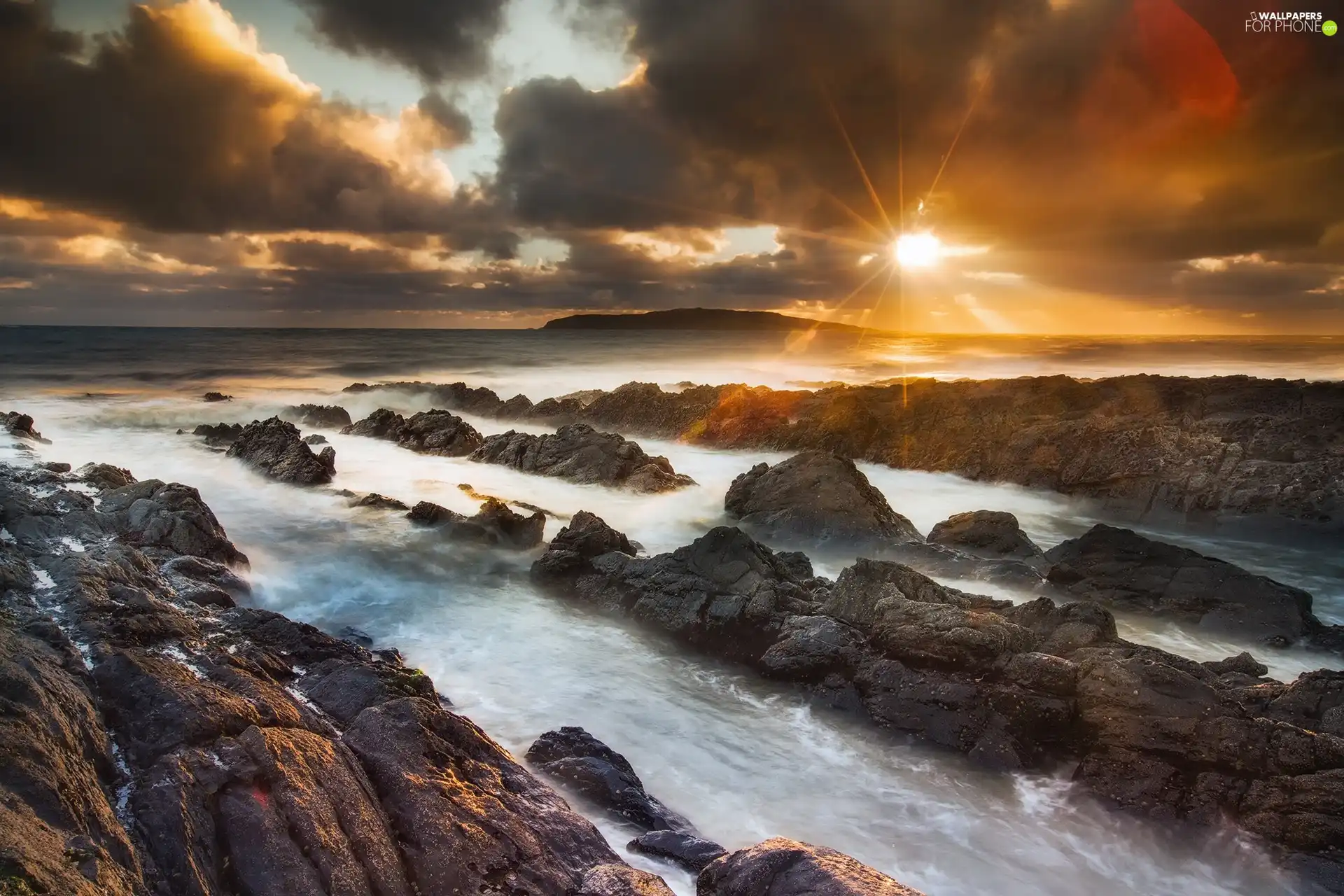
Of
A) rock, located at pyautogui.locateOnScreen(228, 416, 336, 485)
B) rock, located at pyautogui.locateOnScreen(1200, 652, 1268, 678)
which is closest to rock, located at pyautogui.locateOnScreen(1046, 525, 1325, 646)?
rock, located at pyautogui.locateOnScreen(1200, 652, 1268, 678)

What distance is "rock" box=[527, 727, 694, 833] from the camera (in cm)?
615

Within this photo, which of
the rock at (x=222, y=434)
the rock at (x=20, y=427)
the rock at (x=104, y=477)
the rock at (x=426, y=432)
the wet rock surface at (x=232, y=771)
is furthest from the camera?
the rock at (x=426, y=432)

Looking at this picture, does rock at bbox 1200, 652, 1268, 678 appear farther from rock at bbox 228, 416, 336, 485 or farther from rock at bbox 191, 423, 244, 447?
rock at bbox 191, 423, 244, 447

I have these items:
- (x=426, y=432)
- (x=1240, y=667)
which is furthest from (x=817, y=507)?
(x=426, y=432)

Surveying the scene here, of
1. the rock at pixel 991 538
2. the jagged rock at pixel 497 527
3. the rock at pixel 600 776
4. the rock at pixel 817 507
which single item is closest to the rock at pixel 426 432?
the jagged rock at pixel 497 527

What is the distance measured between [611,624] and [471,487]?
927 centimetres

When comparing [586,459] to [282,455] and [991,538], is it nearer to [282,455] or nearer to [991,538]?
[282,455]

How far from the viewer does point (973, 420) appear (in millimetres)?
22781

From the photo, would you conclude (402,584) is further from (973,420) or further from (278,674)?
(973,420)

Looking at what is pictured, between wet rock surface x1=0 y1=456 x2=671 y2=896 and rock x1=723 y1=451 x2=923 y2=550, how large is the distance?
400 inches

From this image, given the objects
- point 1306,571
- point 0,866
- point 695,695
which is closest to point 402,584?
point 695,695

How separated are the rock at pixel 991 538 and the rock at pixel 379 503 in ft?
39.6

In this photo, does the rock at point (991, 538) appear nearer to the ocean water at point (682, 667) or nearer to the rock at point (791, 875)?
the ocean water at point (682, 667)

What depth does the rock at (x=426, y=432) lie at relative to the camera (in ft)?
77.8
